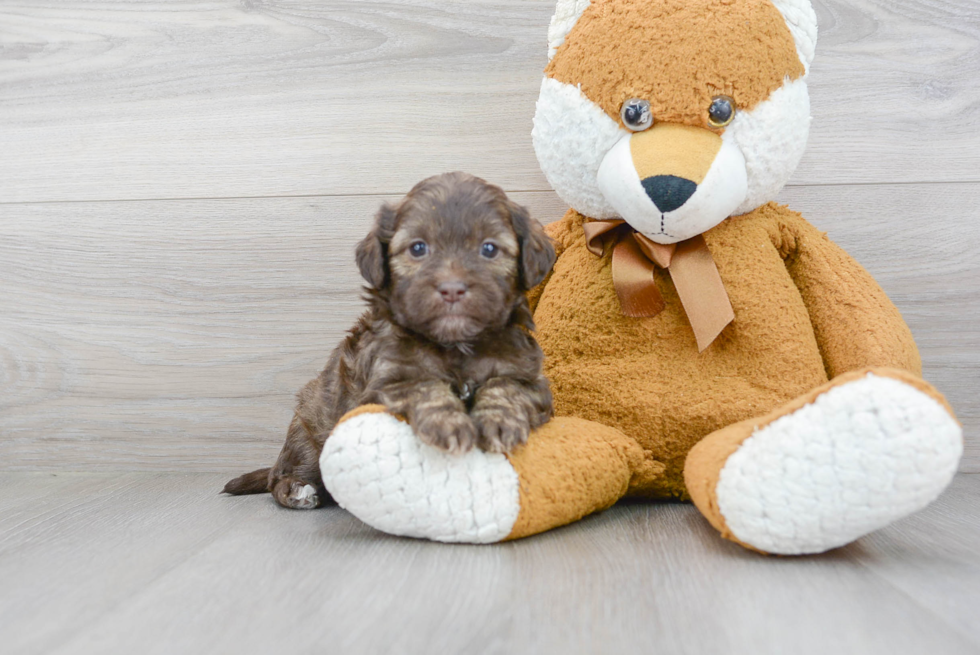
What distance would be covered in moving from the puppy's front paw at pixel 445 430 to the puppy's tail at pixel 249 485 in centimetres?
95

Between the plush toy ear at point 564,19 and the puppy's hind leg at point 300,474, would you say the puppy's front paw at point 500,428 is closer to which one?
the puppy's hind leg at point 300,474

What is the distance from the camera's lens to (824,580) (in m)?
1.40

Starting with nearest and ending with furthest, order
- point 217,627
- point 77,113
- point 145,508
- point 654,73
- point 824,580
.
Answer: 1. point 217,627
2. point 824,580
3. point 654,73
4. point 145,508
5. point 77,113

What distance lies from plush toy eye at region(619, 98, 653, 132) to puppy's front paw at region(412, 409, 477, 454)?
0.80 metres

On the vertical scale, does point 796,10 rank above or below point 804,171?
above

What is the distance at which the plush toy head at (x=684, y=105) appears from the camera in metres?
1.82

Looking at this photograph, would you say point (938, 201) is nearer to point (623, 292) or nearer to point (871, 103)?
point (871, 103)

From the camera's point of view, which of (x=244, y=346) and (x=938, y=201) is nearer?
(x=938, y=201)

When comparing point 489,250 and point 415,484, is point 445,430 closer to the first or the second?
point 415,484

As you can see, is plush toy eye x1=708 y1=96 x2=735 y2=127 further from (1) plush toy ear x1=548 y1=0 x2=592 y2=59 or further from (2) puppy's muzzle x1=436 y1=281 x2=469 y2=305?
(2) puppy's muzzle x1=436 y1=281 x2=469 y2=305

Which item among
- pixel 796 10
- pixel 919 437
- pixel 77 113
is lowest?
pixel 919 437

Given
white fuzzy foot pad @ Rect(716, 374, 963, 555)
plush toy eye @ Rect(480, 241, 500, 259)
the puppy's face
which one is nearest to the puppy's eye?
the puppy's face

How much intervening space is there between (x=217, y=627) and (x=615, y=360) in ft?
3.82

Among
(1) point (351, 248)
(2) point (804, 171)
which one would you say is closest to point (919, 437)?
(2) point (804, 171)
